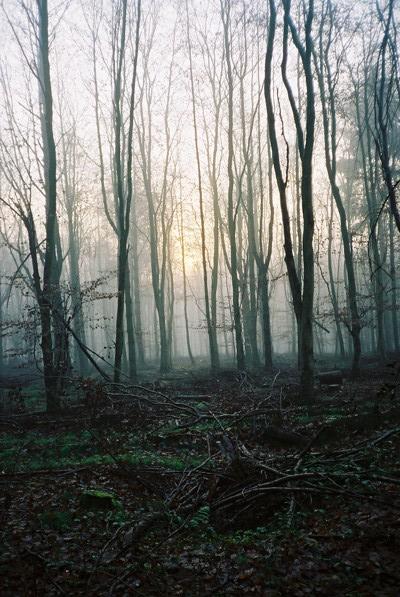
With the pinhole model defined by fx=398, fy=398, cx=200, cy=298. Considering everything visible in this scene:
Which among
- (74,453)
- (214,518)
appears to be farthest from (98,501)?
(74,453)

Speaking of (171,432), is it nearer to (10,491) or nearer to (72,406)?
(10,491)

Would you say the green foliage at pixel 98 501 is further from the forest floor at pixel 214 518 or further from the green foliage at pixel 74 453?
the green foliage at pixel 74 453

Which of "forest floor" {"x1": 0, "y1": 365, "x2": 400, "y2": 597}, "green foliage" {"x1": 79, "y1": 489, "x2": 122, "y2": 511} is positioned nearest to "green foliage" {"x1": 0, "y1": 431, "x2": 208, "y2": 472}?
"forest floor" {"x1": 0, "y1": 365, "x2": 400, "y2": 597}

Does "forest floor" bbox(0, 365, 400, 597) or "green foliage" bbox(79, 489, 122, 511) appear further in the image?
A: "green foliage" bbox(79, 489, 122, 511)

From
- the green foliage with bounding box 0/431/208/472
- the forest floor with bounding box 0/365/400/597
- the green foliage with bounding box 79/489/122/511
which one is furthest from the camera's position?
the green foliage with bounding box 0/431/208/472

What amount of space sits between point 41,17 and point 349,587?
41.4ft

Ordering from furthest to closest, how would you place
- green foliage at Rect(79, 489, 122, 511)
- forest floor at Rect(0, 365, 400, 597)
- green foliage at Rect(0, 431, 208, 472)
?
green foliage at Rect(0, 431, 208, 472) → green foliage at Rect(79, 489, 122, 511) → forest floor at Rect(0, 365, 400, 597)

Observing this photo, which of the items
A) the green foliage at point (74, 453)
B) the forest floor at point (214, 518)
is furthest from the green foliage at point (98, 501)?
the green foliage at point (74, 453)

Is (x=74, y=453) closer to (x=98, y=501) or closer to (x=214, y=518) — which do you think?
(x=98, y=501)

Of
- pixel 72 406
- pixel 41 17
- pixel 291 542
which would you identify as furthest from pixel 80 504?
pixel 41 17

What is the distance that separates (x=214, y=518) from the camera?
4.59 meters

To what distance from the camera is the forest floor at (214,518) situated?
3.45 m

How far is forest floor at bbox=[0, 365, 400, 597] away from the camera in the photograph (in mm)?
3453

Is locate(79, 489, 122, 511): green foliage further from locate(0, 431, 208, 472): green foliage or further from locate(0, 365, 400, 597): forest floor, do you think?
locate(0, 431, 208, 472): green foliage
